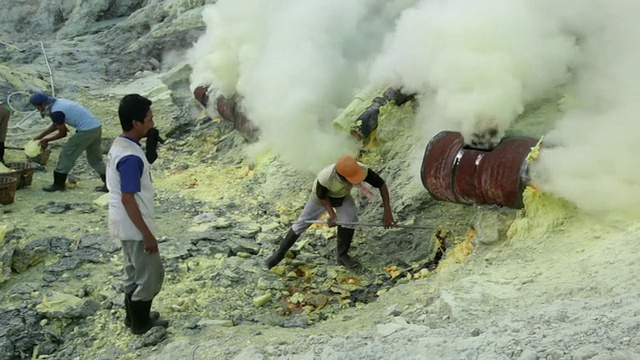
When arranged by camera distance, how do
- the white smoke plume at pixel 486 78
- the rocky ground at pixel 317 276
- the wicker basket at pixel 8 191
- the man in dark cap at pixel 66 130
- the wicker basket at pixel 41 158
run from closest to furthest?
the rocky ground at pixel 317 276 → the white smoke plume at pixel 486 78 → the wicker basket at pixel 8 191 → the man in dark cap at pixel 66 130 → the wicker basket at pixel 41 158

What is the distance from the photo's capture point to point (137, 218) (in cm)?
336

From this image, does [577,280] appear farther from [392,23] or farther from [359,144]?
[392,23]

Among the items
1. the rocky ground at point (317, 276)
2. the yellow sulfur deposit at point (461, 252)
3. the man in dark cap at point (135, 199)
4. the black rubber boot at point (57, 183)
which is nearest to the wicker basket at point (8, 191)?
the rocky ground at point (317, 276)

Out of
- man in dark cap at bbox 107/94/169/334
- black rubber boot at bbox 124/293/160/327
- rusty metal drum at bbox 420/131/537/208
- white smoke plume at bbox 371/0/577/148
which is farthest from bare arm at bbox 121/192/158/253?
white smoke plume at bbox 371/0/577/148

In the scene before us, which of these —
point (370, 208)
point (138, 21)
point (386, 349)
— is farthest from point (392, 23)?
point (138, 21)

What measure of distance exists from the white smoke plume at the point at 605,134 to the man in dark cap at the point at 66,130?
5103 millimetres

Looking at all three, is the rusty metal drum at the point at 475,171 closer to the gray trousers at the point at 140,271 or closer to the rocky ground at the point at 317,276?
the rocky ground at the point at 317,276

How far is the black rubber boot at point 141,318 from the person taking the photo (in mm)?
3771

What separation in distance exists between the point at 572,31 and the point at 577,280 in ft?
8.12

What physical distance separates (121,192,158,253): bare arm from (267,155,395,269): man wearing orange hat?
5.45ft

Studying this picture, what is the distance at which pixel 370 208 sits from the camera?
18.3 ft

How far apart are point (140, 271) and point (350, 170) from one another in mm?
1739

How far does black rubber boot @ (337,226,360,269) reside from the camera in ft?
16.6

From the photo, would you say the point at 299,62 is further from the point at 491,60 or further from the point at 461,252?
the point at 461,252
